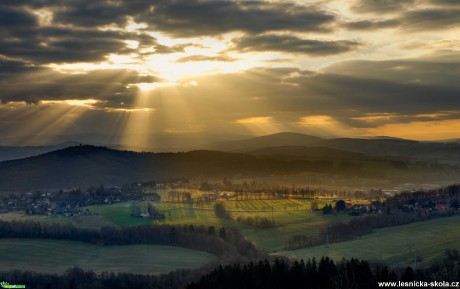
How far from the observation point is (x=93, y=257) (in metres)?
85.1

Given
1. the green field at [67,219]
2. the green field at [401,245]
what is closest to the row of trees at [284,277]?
the green field at [401,245]

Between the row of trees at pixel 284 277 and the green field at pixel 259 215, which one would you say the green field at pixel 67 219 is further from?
the row of trees at pixel 284 277

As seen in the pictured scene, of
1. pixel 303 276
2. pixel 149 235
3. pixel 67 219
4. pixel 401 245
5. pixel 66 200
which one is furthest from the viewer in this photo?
pixel 66 200

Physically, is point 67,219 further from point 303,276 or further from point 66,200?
point 303,276

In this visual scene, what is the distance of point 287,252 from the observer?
78.2 m

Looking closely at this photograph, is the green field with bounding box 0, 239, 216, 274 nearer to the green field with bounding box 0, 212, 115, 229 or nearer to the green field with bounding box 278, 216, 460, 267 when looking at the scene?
the green field with bounding box 0, 212, 115, 229

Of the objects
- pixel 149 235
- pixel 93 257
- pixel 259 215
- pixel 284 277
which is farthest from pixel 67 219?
pixel 284 277

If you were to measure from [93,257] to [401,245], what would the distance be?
146 feet

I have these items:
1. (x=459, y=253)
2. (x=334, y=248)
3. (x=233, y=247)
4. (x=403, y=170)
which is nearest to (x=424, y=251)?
(x=459, y=253)

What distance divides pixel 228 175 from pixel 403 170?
57942 millimetres

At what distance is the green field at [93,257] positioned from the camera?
253 ft

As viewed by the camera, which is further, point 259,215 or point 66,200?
point 66,200

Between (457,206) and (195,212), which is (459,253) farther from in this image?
(195,212)

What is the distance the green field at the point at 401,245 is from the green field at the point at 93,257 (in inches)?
622
